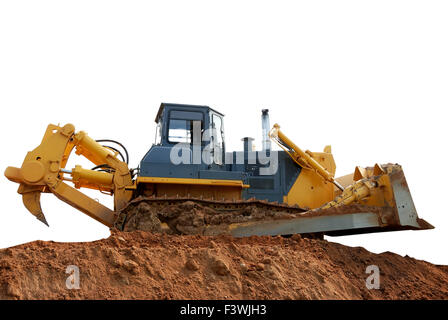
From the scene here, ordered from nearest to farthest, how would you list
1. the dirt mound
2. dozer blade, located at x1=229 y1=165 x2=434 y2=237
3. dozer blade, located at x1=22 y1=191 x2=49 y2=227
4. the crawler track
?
the dirt mound
dozer blade, located at x1=229 y1=165 x2=434 y2=237
the crawler track
dozer blade, located at x1=22 y1=191 x2=49 y2=227

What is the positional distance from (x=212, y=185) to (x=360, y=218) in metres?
2.91

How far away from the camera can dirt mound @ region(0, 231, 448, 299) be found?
17.5ft

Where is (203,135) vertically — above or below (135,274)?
above

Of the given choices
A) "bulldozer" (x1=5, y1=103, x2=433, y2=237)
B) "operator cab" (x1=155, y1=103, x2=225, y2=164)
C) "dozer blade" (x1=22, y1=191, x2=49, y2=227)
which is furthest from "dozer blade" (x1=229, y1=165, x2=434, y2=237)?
"dozer blade" (x1=22, y1=191, x2=49, y2=227)

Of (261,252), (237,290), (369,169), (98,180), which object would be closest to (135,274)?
(237,290)

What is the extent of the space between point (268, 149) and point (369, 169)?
7.33 ft

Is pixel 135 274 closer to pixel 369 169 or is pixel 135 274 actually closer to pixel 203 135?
pixel 203 135

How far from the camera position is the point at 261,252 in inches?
263

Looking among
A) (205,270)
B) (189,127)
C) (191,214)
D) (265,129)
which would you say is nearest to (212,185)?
(191,214)

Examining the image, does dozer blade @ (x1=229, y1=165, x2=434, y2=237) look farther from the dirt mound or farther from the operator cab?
the operator cab

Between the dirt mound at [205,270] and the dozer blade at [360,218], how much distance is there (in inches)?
17.9

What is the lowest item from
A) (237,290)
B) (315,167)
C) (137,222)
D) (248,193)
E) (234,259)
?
(237,290)

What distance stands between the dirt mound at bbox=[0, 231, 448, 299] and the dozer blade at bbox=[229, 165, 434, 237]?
45cm

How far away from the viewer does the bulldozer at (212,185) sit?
7934mm
